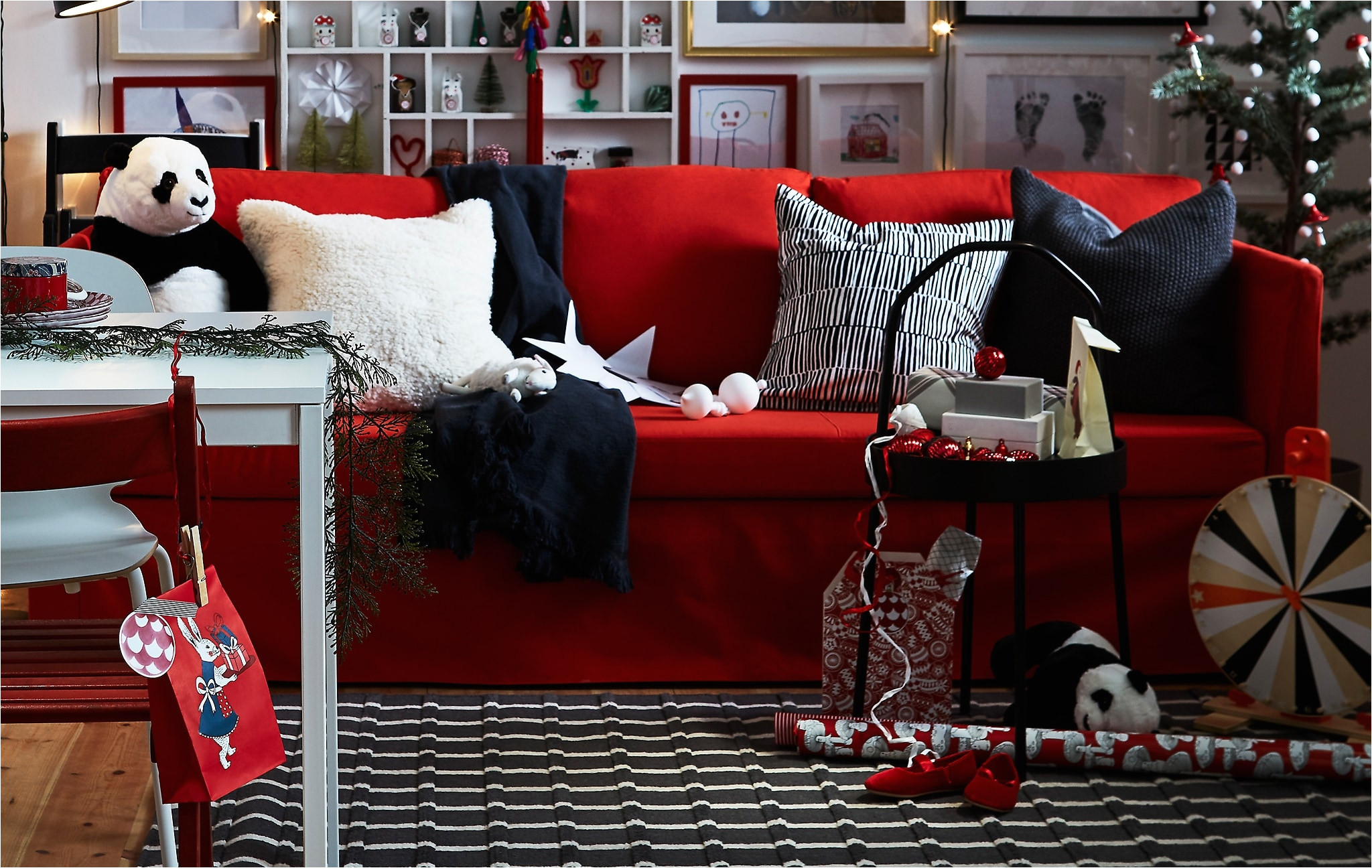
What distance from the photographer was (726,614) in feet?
7.07

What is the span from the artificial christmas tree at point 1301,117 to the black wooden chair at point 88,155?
2582 millimetres

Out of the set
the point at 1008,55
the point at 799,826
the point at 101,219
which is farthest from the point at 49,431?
the point at 1008,55

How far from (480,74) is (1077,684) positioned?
9.77 feet

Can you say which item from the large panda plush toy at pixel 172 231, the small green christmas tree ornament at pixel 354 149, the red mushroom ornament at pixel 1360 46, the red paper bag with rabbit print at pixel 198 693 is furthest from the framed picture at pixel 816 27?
the red paper bag with rabbit print at pixel 198 693

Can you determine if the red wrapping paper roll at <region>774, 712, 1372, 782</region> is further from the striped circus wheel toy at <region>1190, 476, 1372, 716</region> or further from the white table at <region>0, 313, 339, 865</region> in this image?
the white table at <region>0, 313, 339, 865</region>

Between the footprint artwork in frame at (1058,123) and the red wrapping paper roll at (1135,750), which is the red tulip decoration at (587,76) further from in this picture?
the red wrapping paper roll at (1135,750)

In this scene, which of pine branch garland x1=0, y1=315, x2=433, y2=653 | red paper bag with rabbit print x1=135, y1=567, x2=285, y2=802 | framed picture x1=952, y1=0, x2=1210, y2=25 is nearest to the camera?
red paper bag with rabbit print x1=135, y1=567, x2=285, y2=802

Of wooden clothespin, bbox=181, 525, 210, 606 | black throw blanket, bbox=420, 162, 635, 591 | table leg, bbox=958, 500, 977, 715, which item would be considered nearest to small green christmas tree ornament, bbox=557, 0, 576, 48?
black throw blanket, bbox=420, 162, 635, 591

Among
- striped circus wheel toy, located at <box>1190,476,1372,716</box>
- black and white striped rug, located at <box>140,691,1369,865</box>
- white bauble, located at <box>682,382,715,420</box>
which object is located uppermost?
white bauble, located at <box>682,382,715,420</box>

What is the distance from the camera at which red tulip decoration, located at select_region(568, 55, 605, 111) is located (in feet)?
13.3

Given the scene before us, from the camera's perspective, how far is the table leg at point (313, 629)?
3.75ft

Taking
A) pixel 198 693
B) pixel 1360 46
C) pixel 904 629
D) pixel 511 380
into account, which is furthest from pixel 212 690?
pixel 1360 46

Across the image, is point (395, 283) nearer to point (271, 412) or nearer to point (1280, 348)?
point (271, 412)

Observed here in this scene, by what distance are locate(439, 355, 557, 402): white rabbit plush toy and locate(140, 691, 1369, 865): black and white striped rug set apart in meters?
0.58
